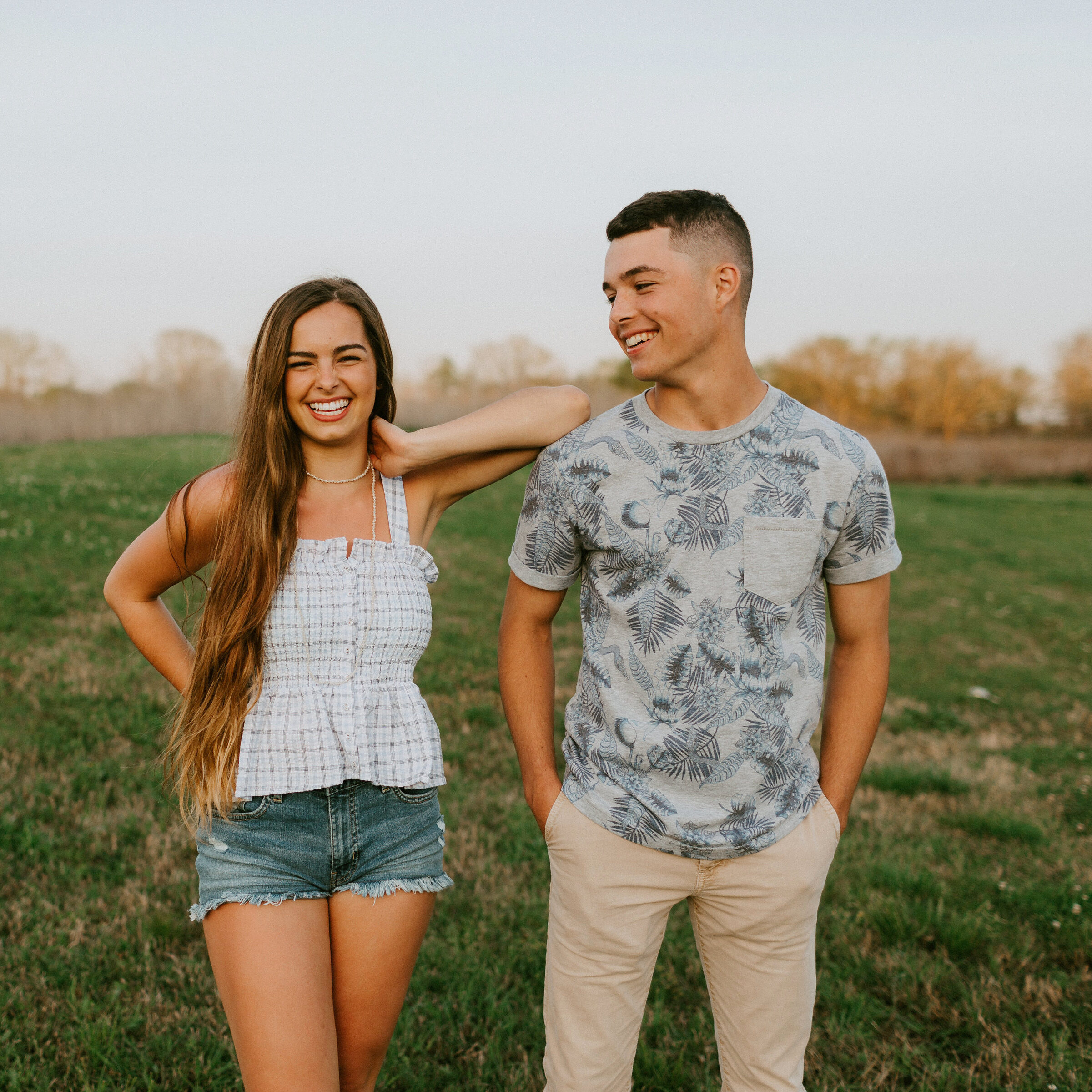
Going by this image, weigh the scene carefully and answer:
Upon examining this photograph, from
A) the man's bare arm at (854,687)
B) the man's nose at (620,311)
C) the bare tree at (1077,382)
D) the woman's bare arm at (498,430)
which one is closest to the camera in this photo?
the man's nose at (620,311)

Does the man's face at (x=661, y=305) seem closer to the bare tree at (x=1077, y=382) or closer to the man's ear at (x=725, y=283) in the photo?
the man's ear at (x=725, y=283)

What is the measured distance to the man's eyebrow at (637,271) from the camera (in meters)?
2.33

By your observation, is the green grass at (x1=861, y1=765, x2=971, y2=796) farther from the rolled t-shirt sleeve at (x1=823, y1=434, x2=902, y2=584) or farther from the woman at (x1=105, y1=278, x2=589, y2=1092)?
the woman at (x1=105, y1=278, x2=589, y2=1092)

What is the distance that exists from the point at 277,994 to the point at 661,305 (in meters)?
1.91

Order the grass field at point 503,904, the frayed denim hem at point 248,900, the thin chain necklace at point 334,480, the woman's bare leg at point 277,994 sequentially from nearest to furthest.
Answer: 1. the woman's bare leg at point 277,994
2. the frayed denim hem at point 248,900
3. the thin chain necklace at point 334,480
4. the grass field at point 503,904

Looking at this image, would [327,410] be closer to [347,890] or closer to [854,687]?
[347,890]

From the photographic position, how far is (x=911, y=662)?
9.51 metres

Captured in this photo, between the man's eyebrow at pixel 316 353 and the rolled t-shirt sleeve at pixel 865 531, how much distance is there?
1358mm

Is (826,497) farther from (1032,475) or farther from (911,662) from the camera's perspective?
(1032,475)

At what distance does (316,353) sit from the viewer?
2531mm

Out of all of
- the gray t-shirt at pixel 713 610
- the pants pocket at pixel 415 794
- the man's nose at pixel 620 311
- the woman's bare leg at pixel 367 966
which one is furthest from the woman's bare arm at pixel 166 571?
the man's nose at pixel 620 311

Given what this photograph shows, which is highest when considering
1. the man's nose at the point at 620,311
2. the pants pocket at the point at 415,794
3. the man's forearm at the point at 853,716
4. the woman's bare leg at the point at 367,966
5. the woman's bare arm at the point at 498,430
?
the man's nose at the point at 620,311

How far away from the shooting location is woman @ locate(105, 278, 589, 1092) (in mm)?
2258

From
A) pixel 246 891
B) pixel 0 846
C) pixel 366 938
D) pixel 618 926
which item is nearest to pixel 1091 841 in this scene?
pixel 618 926
